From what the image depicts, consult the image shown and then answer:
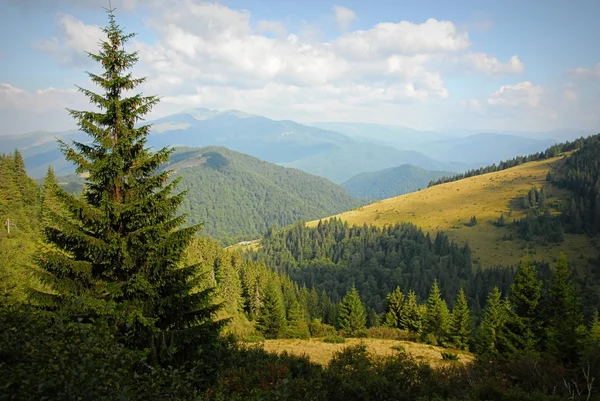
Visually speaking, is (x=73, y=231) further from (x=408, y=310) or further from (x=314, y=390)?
(x=408, y=310)

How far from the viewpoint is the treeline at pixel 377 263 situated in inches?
4429

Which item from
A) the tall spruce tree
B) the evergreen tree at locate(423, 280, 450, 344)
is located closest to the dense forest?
the tall spruce tree

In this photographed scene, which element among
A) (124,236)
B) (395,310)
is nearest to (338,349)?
(124,236)

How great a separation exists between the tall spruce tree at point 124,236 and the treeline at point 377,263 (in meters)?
85.2

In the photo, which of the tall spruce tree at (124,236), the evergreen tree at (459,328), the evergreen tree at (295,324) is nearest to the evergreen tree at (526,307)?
the evergreen tree at (459,328)

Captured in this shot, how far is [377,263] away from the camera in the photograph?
139375mm

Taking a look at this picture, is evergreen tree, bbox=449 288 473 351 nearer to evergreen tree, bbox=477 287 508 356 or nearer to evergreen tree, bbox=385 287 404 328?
evergreen tree, bbox=477 287 508 356

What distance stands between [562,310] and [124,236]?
39201 millimetres

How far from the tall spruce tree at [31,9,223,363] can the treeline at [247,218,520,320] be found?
85.2m

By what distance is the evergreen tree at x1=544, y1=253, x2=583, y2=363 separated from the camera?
28.8 meters

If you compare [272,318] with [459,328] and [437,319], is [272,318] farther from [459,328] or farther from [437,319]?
[459,328]

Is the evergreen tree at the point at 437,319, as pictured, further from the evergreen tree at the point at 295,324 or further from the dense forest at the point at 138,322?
the dense forest at the point at 138,322

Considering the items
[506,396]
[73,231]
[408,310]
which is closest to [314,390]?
[506,396]

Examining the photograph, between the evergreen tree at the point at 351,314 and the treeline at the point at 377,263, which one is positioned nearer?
the evergreen tree at the point at 351,314
